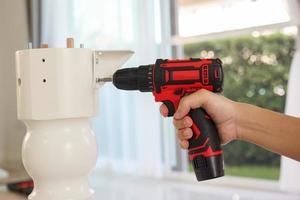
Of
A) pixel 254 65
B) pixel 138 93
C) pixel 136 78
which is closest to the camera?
pixel 136 78

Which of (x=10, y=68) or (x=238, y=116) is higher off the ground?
(x=10, y=68)

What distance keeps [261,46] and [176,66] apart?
12.1 feet

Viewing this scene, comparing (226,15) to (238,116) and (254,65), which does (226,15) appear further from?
(238,116)

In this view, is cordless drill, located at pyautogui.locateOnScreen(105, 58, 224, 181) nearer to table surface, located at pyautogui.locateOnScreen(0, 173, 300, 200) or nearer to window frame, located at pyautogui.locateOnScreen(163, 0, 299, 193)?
table surface, located at pyautogui.locateOnScreen(0, 173, 300, 200)

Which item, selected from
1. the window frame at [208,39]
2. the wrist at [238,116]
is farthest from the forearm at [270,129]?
the window frame at [208,39]

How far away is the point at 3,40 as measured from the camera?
7.93 ft

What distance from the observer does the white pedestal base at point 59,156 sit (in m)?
0.92

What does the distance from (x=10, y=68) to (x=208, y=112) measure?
5.78 feet

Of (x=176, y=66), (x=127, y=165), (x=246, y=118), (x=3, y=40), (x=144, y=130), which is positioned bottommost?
(x=127, y=165)

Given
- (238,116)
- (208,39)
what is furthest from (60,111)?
(208,39)

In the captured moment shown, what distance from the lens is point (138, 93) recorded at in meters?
1.89

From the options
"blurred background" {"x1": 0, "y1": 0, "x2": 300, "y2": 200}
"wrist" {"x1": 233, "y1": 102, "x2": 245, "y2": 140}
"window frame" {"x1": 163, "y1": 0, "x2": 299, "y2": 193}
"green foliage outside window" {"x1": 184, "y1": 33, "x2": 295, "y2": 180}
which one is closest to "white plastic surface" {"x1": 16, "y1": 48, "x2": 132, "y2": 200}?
"wrist" {"x1": 233, "y1": 102, "x2": 245, "y2": 140}

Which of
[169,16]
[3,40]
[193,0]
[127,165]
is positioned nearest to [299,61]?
[169,16]

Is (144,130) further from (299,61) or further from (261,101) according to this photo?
(261,101)
